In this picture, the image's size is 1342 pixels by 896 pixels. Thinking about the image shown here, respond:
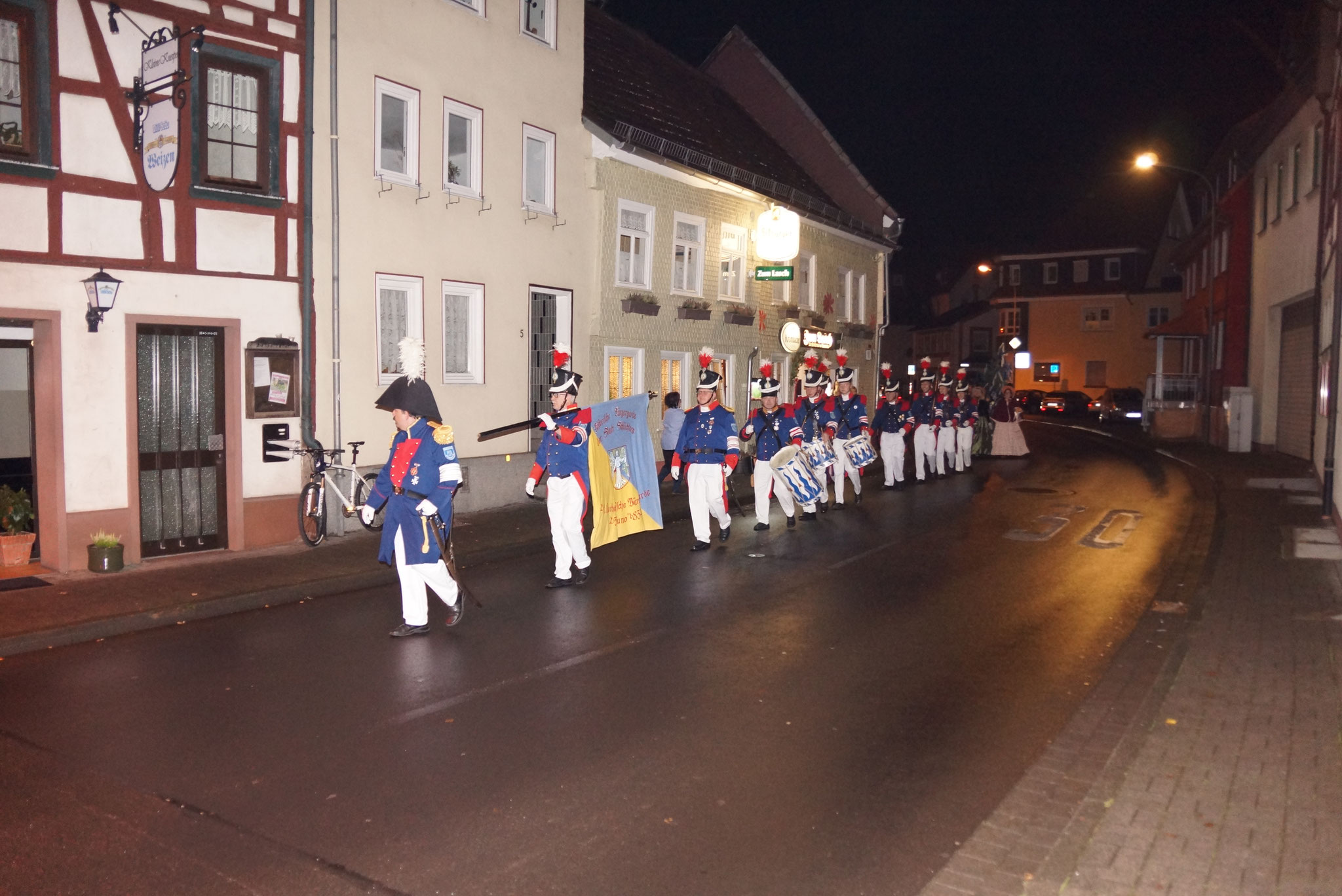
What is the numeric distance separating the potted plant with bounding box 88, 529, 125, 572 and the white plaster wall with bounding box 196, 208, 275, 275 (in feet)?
10.3

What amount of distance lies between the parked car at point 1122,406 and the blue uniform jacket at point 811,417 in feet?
107

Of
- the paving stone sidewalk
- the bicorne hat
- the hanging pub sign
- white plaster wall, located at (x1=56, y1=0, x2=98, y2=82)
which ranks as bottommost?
the paving stone sidewalk

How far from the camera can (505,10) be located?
16.1m

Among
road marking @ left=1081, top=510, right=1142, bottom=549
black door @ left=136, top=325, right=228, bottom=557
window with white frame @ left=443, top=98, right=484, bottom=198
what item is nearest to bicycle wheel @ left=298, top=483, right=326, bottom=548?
black door @ left=136, top=325, right=228, bottom=557

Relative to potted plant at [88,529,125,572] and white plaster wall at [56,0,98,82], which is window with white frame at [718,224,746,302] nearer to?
white plaster wall at [56,0,98,82]

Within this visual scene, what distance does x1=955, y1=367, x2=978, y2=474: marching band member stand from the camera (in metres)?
23.5

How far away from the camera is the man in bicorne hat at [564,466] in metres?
10.1

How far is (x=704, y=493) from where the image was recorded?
13.0m

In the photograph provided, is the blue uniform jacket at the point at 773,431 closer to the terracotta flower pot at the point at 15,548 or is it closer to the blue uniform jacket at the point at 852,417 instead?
the blue uniform jacket at the point at 852,417

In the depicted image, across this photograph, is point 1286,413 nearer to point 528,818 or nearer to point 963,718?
point 963,718

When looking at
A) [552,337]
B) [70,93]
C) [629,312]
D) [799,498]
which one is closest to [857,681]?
[799,498]

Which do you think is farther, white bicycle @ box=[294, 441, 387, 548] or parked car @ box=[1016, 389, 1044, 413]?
parked car @ box=[1016, 389, 1044, 413]

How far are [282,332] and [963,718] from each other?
937cm

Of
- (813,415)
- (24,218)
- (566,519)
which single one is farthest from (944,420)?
(24,218)
